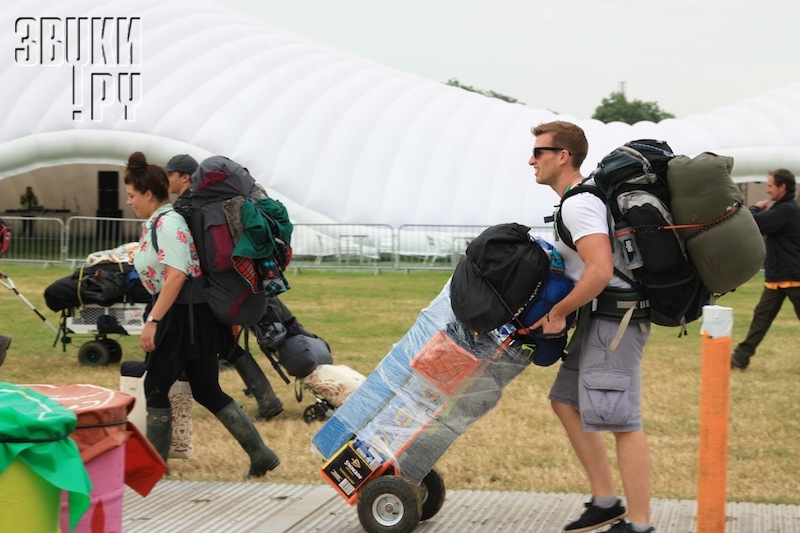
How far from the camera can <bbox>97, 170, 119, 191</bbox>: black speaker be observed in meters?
39.4

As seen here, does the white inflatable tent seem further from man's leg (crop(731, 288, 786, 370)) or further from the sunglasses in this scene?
the sunglasses

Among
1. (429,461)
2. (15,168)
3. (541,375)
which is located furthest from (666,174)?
(15,168)

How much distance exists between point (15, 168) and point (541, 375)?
879 inches

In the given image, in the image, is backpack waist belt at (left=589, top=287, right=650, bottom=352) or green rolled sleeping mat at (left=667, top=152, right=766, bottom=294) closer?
green rolled sleeping mat at (left=667, top=152, right=766, bottom=294)

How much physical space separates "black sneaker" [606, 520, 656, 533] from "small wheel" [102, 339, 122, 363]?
25.5ft

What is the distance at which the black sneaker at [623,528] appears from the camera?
5164 mm

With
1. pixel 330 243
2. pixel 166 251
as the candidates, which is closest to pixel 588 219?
pixel 166 251

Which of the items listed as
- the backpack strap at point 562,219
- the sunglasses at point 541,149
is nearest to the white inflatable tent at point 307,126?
the sunglasses at point 541,149

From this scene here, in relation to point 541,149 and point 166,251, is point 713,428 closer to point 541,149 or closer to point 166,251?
point 541,149

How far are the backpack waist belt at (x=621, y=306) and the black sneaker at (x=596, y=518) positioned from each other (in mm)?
839

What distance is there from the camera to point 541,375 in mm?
11297

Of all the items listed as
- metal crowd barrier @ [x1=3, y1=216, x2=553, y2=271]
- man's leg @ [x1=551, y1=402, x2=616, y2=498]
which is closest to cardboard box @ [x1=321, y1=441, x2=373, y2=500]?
man's leg @ [x1=551, y1=402, x2=616, y2=498]

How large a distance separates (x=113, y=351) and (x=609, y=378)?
7.94m

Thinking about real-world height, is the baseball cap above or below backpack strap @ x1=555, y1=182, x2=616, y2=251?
below
